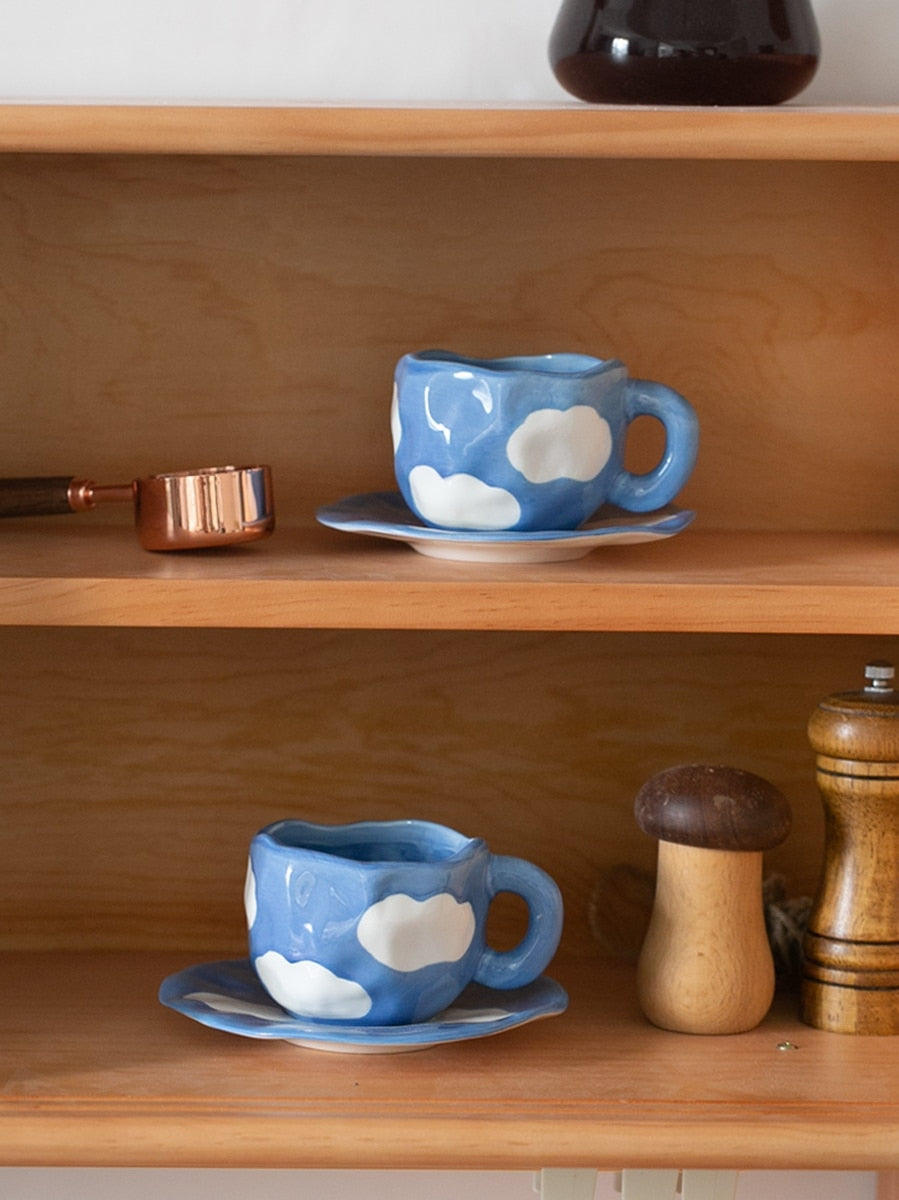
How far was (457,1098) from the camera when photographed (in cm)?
70

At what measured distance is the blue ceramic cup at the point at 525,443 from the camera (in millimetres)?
713

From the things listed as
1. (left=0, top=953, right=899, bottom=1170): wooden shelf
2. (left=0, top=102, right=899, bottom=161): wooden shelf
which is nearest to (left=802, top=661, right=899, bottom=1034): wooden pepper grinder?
(left=0, top=953, right=899, bottom=1170): wooden shelf

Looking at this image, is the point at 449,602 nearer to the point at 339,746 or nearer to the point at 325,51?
the point at 339,746

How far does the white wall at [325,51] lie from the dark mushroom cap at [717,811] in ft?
1.23

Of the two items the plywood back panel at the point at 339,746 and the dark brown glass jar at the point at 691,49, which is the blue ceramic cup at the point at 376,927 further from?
the dark brown glass jar at the point at 691,49

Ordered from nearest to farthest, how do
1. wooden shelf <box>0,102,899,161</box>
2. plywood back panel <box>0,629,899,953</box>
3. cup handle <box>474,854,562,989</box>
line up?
wooden shelf <box>0,102,899,161</box>, cup handle <box>474,854,562,989</box>, plywood back panel <box>0,629,899,953</box>

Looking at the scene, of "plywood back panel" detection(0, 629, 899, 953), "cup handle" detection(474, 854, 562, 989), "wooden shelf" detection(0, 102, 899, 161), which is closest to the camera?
"wooden shelf" detection(0, 102, 899, 161)

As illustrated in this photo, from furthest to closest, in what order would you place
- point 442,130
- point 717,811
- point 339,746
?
point 339,746, point 717,811, point 442,130

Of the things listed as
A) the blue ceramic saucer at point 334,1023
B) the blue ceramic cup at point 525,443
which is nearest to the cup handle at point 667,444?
the blue ceramic cup at point 525,443

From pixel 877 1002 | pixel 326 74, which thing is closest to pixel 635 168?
pixel 326 74

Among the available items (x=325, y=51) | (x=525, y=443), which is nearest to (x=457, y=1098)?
(x=525, y=443)

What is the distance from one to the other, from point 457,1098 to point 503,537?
0.26 m

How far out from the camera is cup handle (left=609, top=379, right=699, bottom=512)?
75 cm

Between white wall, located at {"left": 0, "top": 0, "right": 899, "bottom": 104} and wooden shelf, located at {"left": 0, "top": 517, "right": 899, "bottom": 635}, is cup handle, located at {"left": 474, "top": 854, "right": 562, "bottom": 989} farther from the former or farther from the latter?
white wall, located at {"left": 0, "top": 0, "right": 899, "bottom": 104}
